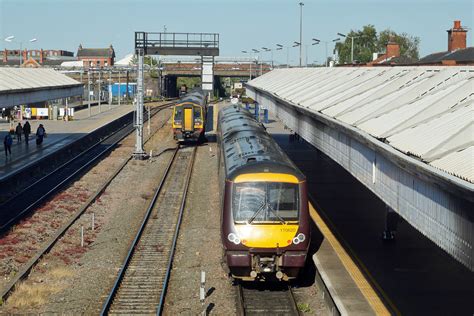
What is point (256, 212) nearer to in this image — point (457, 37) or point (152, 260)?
point (152, 260)

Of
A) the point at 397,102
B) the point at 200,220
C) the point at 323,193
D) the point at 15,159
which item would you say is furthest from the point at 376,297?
the point at 15,159

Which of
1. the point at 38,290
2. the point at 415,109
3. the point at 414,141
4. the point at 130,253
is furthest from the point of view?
the point at 130,253

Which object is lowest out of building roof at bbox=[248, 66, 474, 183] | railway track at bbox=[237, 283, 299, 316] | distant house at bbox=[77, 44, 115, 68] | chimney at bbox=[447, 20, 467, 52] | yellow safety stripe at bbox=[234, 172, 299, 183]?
railway track at bbox=[237, 283, 299, 316]

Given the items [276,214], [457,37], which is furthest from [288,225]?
[457,37]

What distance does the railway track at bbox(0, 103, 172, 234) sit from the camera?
2306 centimetres

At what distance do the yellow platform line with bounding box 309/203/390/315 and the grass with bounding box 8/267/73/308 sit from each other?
643 cm

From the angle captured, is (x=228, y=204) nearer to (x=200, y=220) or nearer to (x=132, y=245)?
(x=132, y=245)

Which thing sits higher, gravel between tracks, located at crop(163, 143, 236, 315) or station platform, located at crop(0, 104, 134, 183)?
station platform, located at crop(0, 104, 134, 183)

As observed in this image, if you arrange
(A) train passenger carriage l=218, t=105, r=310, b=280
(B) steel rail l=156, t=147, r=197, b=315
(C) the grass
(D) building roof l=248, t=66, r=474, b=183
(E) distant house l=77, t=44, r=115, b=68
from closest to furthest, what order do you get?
(D) building roof l=248, t=66, r=474, b=183 → (B) steel rail l=156, t=147, r=197, b=315 → (C) the grass → (A) train passenger carriage l=218, t=105, r=310, b=280 → (E) distant house l=77, t=44, r=115, b=68

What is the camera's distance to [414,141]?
465 inches

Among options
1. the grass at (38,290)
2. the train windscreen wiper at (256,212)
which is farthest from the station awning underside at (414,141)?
the grass at (38,290)

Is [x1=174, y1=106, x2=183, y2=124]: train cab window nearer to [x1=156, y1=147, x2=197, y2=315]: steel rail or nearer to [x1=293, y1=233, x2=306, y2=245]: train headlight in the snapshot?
[x1=156, y1=147, x2=197, y2=315]: steel rail

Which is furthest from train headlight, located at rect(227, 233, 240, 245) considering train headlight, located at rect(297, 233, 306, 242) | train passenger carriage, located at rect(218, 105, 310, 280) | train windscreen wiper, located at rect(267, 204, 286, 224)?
train headlight, located at rect(297, 233, 306, 242)

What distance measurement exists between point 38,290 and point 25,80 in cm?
2278
